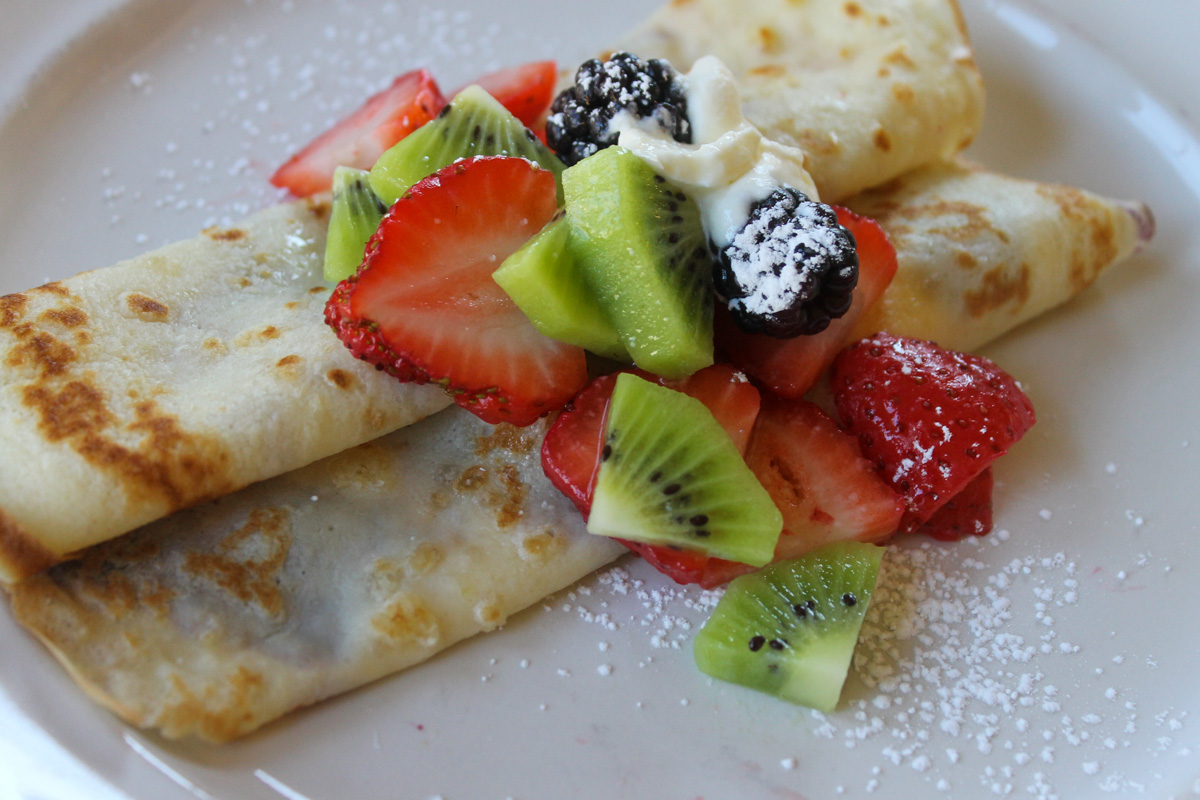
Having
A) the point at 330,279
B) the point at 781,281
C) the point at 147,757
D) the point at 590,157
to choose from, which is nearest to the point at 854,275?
the point at 781,281

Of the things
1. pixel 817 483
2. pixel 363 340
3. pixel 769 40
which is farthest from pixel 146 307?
pixel 769 40

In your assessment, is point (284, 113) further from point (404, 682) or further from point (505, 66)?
point (404, 682)

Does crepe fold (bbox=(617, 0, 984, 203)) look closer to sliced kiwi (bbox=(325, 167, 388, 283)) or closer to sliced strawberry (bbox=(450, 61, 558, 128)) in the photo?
sliced strawberry (bbox=(450, 61, 558, 128))

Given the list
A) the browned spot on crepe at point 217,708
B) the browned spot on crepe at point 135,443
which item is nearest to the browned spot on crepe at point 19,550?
the browned spot on crepe at point 135,443

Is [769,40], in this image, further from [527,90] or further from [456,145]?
[456,145]

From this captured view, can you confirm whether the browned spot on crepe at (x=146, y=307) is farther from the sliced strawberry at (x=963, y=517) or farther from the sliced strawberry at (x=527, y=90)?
the sliced strawberry at (x=963, y=517)
